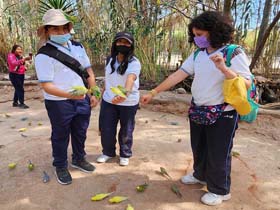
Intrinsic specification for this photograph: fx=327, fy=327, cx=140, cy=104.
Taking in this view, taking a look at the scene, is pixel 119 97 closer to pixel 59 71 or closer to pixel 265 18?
pixel 59 71

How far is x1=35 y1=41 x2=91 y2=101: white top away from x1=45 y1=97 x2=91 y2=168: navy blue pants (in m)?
0.09

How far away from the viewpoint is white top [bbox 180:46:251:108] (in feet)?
7.11

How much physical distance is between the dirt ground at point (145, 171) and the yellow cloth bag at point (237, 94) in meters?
0.83

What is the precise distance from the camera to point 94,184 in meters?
2.83

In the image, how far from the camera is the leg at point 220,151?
7.64ft

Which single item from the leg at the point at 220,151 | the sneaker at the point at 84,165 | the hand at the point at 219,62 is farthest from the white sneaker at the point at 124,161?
the hand at the point at 219,62

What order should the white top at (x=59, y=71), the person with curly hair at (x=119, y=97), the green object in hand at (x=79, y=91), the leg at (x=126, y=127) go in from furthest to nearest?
the leg at (x=126, y=127), the person with curly hair at (x=119, y=97), the white top at (x=59, y=71), the green object in hand at (x=79, y=91)

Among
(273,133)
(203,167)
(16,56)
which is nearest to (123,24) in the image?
(16,56)

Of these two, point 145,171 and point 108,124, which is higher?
point 108,124

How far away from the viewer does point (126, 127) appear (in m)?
3.13

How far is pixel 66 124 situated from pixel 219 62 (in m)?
1.37

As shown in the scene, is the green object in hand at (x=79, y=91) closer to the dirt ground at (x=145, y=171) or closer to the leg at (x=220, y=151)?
the dirt ground at (x=145, y=171)

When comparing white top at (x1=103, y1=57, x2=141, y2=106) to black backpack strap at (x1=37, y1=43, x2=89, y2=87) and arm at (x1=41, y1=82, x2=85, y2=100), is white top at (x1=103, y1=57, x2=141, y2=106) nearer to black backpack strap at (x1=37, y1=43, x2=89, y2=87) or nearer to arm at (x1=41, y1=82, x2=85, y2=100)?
black backpack strap at (x1=37, y1=43, x2=89, y2=87)

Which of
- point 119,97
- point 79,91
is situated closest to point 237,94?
point 119,97
